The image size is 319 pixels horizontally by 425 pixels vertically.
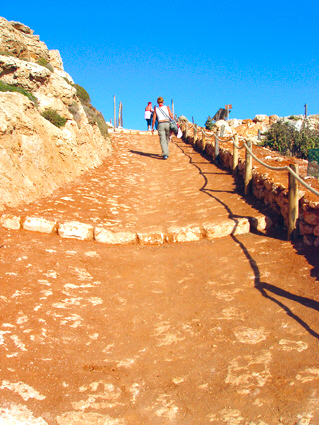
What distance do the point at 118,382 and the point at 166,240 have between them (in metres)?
3.31

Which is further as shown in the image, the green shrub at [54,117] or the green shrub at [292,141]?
the green shrub at [292,141]

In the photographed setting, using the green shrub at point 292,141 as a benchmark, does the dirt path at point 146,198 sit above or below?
below

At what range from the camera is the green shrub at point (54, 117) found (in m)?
9.48

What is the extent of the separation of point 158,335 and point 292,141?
60.3ft

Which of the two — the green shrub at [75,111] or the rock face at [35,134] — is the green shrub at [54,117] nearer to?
the rock face at [35,134]

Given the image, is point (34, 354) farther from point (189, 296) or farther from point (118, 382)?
point (189, 296)

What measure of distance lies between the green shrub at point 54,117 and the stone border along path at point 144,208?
1542 millimetres

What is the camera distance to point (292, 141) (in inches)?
768

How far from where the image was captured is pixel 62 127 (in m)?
9.73

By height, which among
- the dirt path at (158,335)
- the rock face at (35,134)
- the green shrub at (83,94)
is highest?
the green shrub at (83,94)

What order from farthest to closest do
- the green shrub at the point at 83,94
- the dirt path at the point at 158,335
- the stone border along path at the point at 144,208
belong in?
the green shrub at the point at 83,94 → the stone border along path at the point at 144,208 → the dirt path at the point at 158,335

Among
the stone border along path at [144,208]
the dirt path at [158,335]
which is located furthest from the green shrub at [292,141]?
the dirt path at [158,335]

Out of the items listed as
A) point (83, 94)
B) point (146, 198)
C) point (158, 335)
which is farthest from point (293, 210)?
point (83, 94)

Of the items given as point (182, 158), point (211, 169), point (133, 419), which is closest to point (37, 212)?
point (133, 419)
